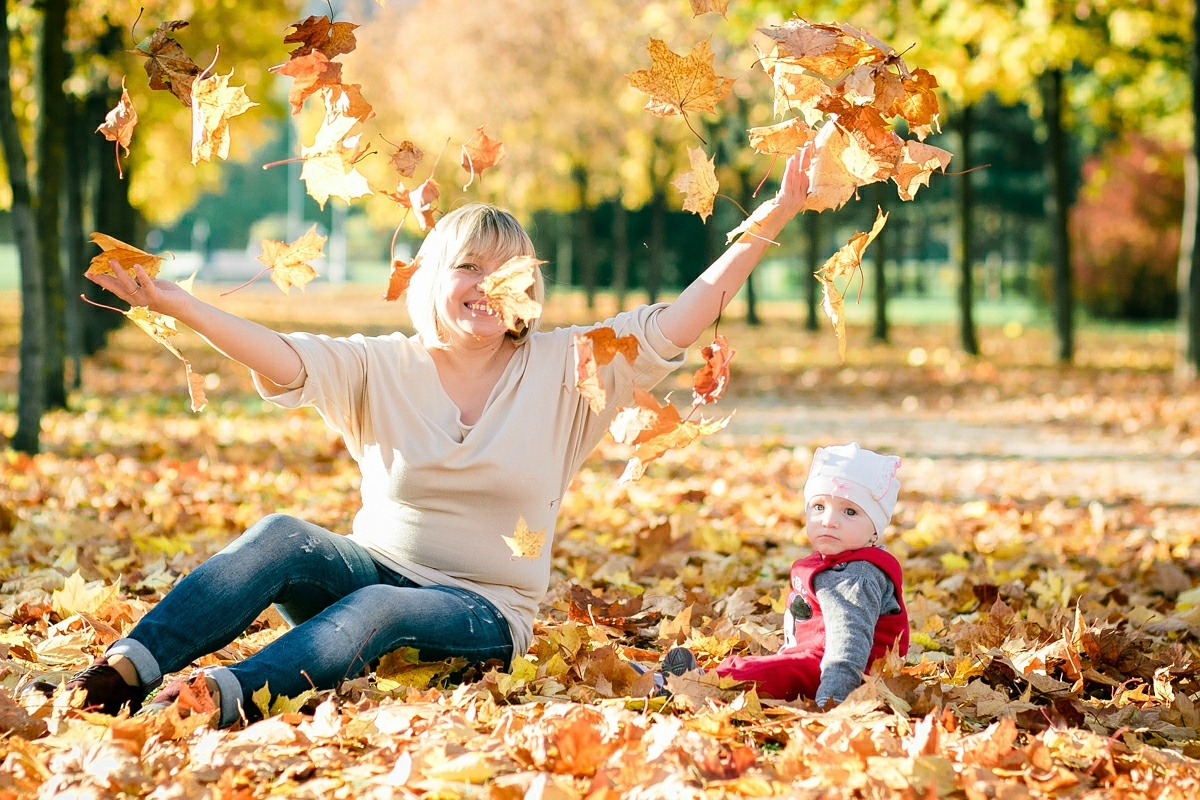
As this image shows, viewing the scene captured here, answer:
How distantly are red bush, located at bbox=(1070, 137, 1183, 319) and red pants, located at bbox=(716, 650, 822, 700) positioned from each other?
23611 mm

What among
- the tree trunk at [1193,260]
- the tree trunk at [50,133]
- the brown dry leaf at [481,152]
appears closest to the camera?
the brown dry leaf at [481,152]

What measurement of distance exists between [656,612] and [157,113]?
14209mm

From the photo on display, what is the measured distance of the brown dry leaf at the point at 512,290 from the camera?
2736 millimetres

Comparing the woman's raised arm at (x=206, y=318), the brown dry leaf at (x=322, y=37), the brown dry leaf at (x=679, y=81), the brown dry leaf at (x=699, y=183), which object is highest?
the brown dry leaf at (x=322, y=37)

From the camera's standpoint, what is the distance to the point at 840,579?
2.95m

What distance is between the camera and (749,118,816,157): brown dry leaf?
9.68ft

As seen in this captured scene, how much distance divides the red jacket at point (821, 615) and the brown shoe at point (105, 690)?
1.54 meters

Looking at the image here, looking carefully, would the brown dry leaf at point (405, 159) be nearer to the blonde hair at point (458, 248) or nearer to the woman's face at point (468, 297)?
the blonde hair at point (458, 248)

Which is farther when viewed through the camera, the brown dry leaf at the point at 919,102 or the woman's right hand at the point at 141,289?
the brown dry leaf at the point at 919,102

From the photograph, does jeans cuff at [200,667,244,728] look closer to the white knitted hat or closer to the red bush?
the white knitted hat

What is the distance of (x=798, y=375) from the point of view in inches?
589

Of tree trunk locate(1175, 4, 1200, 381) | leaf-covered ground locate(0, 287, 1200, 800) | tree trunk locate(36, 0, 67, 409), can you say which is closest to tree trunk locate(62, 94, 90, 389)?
leaf-covered ground locate(0, 287, 1200, 800)

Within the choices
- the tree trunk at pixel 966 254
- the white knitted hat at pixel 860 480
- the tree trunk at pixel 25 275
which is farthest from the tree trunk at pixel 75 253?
the tree trunk at pixel 966 254

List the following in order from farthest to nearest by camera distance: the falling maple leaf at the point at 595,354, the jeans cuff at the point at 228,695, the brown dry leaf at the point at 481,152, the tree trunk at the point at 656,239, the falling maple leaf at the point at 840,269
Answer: the tree trunk at the point at 656,239, the brown dry leaf at the point at 481,152, the falling maple leaf at the point at 840,269, the falling maple leaf at the point at 595,354, the jeans cuff at the point at 228,695
